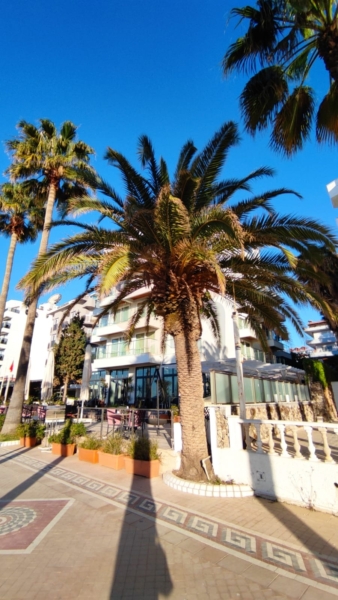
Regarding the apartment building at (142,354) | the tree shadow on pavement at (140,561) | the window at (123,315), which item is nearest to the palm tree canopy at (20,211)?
the apartment building at (142,354)

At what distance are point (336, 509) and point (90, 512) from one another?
4.28 m

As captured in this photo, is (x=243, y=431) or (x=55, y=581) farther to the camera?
(x=243, y=431)

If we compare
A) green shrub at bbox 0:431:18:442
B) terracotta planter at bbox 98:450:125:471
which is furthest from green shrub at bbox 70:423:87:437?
green shrub at bbox 0:431:18:442

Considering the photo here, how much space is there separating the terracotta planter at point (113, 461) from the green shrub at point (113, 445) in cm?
13

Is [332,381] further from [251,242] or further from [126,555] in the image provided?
[126,555]

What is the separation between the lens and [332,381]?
23094 millimetres

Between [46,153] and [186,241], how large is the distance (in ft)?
41.7

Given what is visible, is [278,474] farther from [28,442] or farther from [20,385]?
[20,385]

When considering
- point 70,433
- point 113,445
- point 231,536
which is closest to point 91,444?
point 113,445

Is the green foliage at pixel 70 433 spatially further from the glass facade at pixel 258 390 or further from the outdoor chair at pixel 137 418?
the glass facade at pixel 258 390

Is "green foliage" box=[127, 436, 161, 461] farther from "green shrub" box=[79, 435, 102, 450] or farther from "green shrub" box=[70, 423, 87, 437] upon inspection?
"green shrub" box=[70, 423, 87, 437]

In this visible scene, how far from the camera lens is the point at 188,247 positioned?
21.3ft

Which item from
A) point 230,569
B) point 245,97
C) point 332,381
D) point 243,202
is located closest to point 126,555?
point 230,569

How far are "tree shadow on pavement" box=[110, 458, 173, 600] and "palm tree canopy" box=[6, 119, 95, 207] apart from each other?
14.0 meters
